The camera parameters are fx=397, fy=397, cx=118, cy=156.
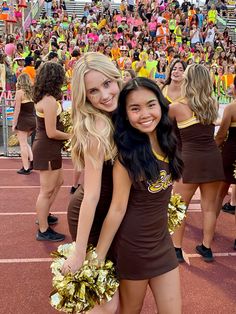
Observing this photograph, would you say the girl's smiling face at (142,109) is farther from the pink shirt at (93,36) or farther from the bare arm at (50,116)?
the pink shirt at (93,36)

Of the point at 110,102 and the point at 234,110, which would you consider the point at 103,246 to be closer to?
the point at 110,102

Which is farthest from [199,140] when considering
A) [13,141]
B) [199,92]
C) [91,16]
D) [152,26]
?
[91,16]

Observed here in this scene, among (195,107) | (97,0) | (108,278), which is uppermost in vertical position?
(97,0)

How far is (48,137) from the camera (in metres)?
4.01

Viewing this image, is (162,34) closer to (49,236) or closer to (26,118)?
(26,118)

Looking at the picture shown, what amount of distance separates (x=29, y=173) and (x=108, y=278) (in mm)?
5589

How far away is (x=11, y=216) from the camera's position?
5.14m

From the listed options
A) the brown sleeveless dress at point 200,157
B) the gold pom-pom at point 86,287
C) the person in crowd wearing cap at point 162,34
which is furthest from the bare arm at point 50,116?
the person in crowd wearing cap at point 162,34

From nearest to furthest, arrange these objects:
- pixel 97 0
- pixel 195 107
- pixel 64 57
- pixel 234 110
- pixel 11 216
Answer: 1. pixel 195 107
2. pixel 234 110
3. pixel 11 216
4. pixel 64 57
5. pixel 97 0

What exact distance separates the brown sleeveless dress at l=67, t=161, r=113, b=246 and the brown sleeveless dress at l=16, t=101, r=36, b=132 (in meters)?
5.23

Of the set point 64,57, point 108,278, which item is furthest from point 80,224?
point 64,57

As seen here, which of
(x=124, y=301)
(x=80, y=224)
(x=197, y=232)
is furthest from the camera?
(x=197, y=232)

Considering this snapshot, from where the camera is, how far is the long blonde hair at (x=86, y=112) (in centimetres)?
200

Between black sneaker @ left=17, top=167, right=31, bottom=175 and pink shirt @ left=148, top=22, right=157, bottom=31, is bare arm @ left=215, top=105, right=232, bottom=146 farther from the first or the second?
pink shirt @ left=148, top=22, right=157, bottom=31
